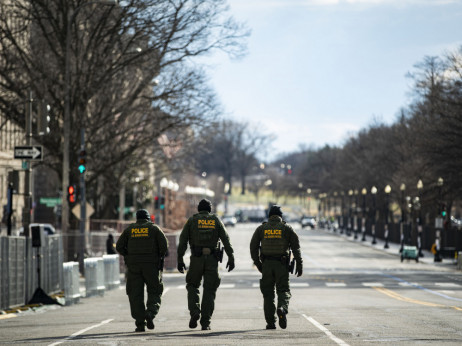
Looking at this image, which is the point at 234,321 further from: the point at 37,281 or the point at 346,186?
the point at 346,186

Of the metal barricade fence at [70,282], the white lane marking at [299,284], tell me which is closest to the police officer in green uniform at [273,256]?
the metal barricade fence at [70,282]

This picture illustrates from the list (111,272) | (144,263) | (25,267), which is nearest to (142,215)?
(144,263)

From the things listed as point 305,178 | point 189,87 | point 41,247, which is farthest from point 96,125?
point 305,178

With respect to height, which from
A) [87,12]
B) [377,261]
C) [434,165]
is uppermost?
[87,12]

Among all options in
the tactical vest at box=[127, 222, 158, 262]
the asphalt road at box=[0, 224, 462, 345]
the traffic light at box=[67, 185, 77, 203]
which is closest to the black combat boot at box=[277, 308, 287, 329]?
the asphalt road at box=[0, 224, 462, 345]

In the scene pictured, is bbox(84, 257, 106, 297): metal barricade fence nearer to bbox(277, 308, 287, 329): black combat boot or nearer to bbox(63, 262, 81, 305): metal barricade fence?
bbox(63, 262, 81, 305): metal barricade fence

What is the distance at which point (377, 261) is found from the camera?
59.1m

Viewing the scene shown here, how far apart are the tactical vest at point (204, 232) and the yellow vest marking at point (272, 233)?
0.80 meters

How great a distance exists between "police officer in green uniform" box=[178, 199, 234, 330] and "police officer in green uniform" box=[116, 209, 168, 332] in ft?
1.64

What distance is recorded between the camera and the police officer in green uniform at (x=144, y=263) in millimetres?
15102

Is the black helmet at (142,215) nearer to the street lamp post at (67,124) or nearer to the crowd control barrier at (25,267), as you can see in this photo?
the crowd control barrier at (25,267)

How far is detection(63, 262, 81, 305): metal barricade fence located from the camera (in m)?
24.1

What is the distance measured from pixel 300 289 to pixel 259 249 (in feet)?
52.8

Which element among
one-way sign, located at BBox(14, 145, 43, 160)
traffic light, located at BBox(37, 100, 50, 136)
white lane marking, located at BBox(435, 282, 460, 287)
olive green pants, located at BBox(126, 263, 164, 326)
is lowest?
white lane marking, located at BBox(435, 282, 460, 287)
